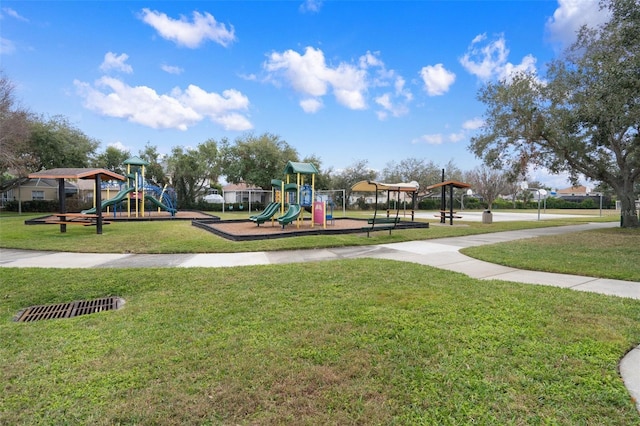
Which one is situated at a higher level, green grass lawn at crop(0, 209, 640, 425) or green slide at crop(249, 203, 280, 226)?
green slide at crop(249, 203, 280, 226)

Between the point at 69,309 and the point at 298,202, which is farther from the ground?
the point at 298,202

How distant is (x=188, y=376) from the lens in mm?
2604

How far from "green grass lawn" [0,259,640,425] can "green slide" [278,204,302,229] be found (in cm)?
818

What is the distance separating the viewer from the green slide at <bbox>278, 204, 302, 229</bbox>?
1316 cm

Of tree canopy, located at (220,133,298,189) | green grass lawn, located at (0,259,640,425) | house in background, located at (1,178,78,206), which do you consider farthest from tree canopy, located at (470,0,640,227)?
house in background, located at (1,178,78,206)

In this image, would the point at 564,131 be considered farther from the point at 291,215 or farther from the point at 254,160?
the point at 254,160

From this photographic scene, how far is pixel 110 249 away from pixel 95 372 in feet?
23.3

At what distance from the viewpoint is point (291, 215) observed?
44.0 feet

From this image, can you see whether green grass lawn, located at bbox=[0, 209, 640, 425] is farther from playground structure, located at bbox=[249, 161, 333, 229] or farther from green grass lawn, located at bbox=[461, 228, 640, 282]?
playground structure, located at bbox=[249, 161, 333, 229]

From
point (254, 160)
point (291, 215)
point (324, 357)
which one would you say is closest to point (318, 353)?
point (324, 357)

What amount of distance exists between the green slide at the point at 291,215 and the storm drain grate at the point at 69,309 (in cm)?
852

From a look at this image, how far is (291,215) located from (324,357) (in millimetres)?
10652

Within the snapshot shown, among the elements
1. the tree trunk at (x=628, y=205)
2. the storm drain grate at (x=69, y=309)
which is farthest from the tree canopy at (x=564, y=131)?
the storm drain grate at (x=69, y=309)

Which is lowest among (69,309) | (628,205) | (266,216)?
(69,309)
